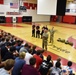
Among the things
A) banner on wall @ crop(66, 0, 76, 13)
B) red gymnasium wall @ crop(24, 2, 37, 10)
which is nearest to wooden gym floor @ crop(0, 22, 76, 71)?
banner on wall @ crop(66, 0, 76, 13)

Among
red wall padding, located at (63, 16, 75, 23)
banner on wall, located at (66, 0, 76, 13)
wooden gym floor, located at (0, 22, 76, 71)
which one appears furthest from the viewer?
banner on wall, located at (66, 0, 76, 13)

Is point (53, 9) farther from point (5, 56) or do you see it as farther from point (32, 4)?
point (32, 4)

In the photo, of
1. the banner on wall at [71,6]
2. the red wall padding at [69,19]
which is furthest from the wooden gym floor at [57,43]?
the banner on wall at [71,6]

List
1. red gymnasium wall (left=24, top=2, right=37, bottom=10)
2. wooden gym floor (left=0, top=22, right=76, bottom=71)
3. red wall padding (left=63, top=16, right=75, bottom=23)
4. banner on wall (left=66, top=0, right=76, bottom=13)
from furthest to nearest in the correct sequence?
red gymnasium wall (left=24, top=2, right=37, bottom=10) → banner on wall (left=66, top=0, right=76, bottom=13) → red wall padding (left=63, top=16, right=75, bottom=23) → wooden gym floor (left=0, top=22, right=76, bottom=71)

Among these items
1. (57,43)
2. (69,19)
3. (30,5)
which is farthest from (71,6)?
(57,43)

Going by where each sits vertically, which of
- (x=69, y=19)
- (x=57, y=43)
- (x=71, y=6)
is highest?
(x=71, y=6)

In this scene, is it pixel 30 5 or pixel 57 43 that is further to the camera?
pixel 30 5

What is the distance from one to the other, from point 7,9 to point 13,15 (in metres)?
1.31

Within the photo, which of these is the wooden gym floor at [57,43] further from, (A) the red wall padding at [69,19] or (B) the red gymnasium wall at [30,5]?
(B) the red gymnasium wall at [30,5]

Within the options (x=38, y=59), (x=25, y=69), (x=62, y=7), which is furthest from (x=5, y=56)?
(x=62, y=7)

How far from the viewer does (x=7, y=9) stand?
24.1m

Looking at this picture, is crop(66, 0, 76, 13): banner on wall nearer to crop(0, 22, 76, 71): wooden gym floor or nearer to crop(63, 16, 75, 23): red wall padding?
crop(63, 16, 75, 23): red wall padding

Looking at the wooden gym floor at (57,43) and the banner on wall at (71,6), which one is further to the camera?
the banner on wall at (71,6)

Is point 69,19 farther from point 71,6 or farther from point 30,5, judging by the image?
point 30,5
